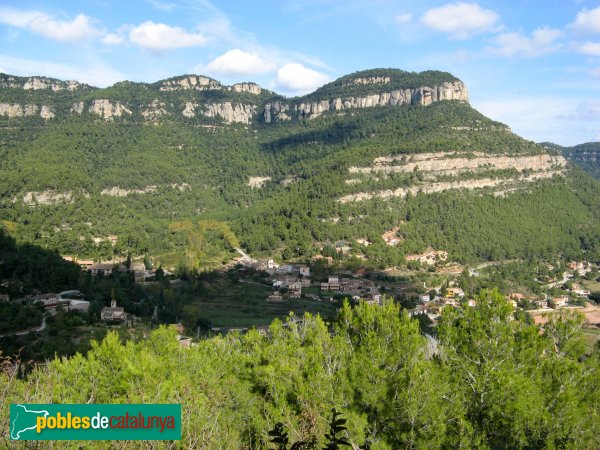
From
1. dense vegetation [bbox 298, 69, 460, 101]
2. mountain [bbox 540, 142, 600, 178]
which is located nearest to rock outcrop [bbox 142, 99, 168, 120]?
dense vegetation [bbox 298, 69, 460, 101]

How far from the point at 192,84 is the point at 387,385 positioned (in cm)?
16183

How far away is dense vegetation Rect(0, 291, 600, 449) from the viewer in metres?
14.2

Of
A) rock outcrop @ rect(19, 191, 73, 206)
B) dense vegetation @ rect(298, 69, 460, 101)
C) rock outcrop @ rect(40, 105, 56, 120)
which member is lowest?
rock outcrop @ rect(19, 191, 73, 206)

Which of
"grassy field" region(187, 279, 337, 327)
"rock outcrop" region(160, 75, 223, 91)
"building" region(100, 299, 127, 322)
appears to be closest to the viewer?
"building" region(100, 299, 127, 322)

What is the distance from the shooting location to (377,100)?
458ft

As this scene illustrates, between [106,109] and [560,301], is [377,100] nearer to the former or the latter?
[106,109]

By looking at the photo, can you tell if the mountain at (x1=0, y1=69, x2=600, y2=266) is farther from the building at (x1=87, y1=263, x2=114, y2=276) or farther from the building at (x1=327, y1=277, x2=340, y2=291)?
the building at (x1=327, y1=277, x2=340, y2=291)

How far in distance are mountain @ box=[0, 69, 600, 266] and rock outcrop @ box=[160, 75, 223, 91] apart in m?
4.43

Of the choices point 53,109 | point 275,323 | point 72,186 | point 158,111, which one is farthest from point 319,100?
point 275,323

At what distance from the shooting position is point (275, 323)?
21.5 m

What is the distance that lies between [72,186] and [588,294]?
246 feet

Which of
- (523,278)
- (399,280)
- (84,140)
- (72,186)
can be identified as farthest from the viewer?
(84,140)

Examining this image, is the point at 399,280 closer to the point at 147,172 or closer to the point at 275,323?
the point at 275,323

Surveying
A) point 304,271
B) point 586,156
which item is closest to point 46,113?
point 304,271
